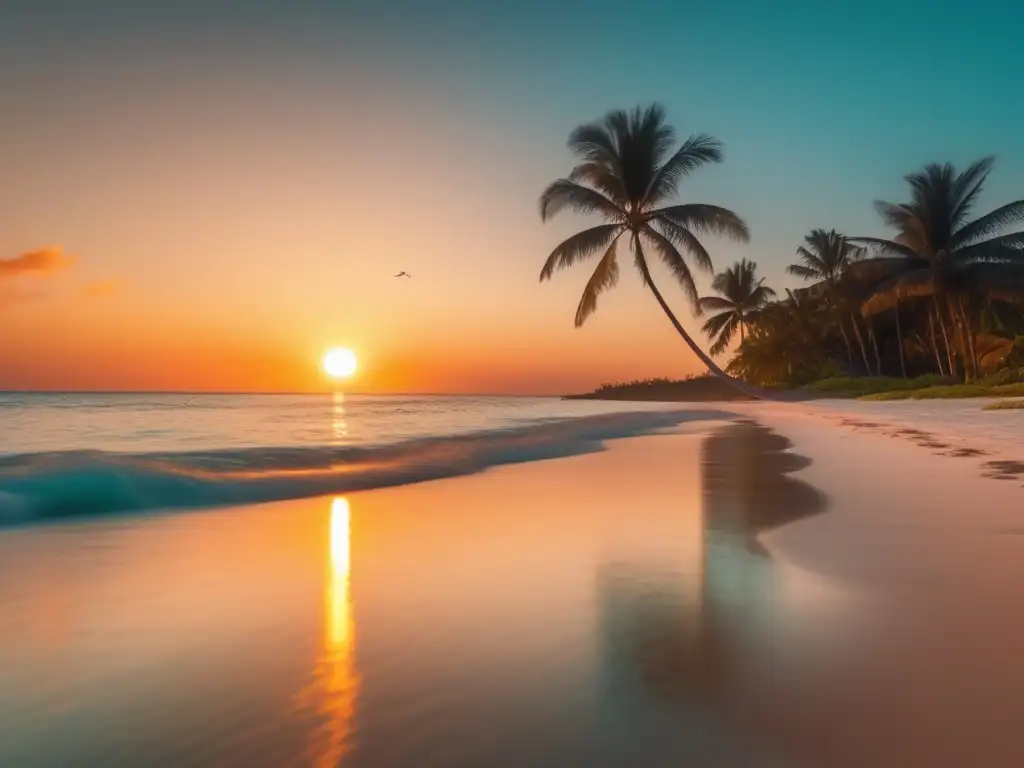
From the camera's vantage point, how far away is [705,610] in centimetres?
295

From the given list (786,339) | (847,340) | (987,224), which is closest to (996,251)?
(987,224)

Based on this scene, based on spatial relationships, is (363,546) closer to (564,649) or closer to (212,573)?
(212,573)

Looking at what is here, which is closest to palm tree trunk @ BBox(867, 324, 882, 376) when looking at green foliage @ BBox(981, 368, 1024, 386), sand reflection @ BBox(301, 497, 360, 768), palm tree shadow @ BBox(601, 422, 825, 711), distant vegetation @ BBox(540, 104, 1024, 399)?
distant vegetation @ BBox(540, 104, 1024, 399)

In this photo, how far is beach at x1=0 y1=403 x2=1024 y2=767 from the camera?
5.92 feet

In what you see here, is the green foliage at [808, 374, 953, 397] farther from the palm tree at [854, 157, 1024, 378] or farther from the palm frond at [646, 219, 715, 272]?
the palm frond at [646, 219, 715, 272]

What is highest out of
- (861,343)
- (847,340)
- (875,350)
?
(847,340)

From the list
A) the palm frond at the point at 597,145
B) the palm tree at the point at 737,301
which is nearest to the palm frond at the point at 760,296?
the palm tree at the point at 737,301

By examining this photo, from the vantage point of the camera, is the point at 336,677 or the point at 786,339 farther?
the point at 786,339

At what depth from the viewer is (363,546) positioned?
14.6ft

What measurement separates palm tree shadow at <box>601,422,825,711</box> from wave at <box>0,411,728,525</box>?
419cm

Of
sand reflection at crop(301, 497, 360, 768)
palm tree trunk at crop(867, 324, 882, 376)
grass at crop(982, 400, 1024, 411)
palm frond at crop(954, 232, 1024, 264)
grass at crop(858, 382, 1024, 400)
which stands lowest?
sand reflection at crop(301, 497, 360, 768)

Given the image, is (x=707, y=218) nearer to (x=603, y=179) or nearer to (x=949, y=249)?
(x=603, y=179)

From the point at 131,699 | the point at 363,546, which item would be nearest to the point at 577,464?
the point at 363,546

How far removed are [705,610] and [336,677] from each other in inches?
57.9
